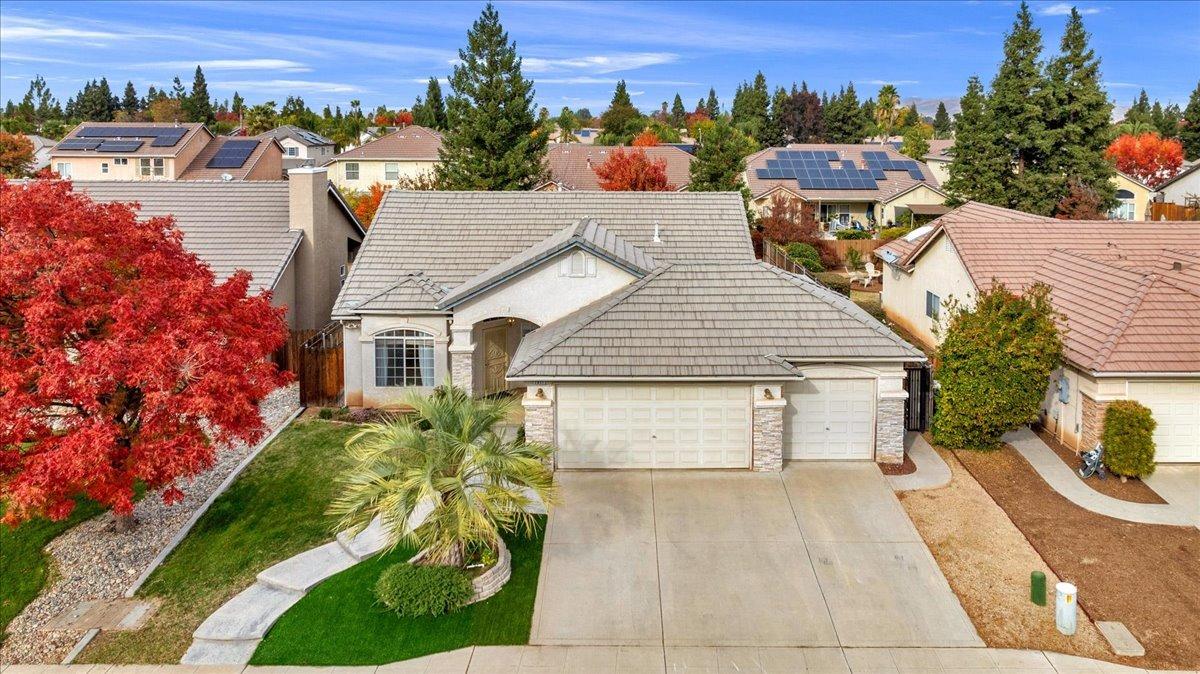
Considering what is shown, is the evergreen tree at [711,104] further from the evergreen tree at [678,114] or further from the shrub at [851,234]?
the shrub at [851,234]

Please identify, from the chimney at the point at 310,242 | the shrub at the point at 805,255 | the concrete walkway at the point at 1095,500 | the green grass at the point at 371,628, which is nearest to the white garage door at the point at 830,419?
the concrete walkway at the point at 1095,500

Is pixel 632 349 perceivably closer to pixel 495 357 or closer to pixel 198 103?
pixel 495 357

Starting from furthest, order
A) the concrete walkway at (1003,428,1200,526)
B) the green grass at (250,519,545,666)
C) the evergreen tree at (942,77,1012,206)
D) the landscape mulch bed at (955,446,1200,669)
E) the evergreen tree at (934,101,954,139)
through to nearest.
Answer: the evergreen tree at (934,101,954,139) → the evergreen tree at (942,77,1012,206) → the concrete walkway at (1003,428,1200,526) → the landscape mulch bed at (955,446,1200,669) → the green grass at (250,519,545,666)

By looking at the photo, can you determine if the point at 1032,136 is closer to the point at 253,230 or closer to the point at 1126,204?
the point at 1126,204

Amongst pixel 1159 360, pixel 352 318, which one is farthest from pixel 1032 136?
pixel 352 318

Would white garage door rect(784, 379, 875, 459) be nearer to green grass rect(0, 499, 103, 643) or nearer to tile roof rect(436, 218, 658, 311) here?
tile roof rect(436, 218, 658, 311)

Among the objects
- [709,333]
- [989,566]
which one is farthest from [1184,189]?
[989,566]

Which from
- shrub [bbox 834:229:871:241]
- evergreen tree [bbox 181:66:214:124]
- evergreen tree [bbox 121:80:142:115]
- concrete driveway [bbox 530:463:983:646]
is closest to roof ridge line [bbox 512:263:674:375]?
concrete driveway [bbox 530:463:983:646]
